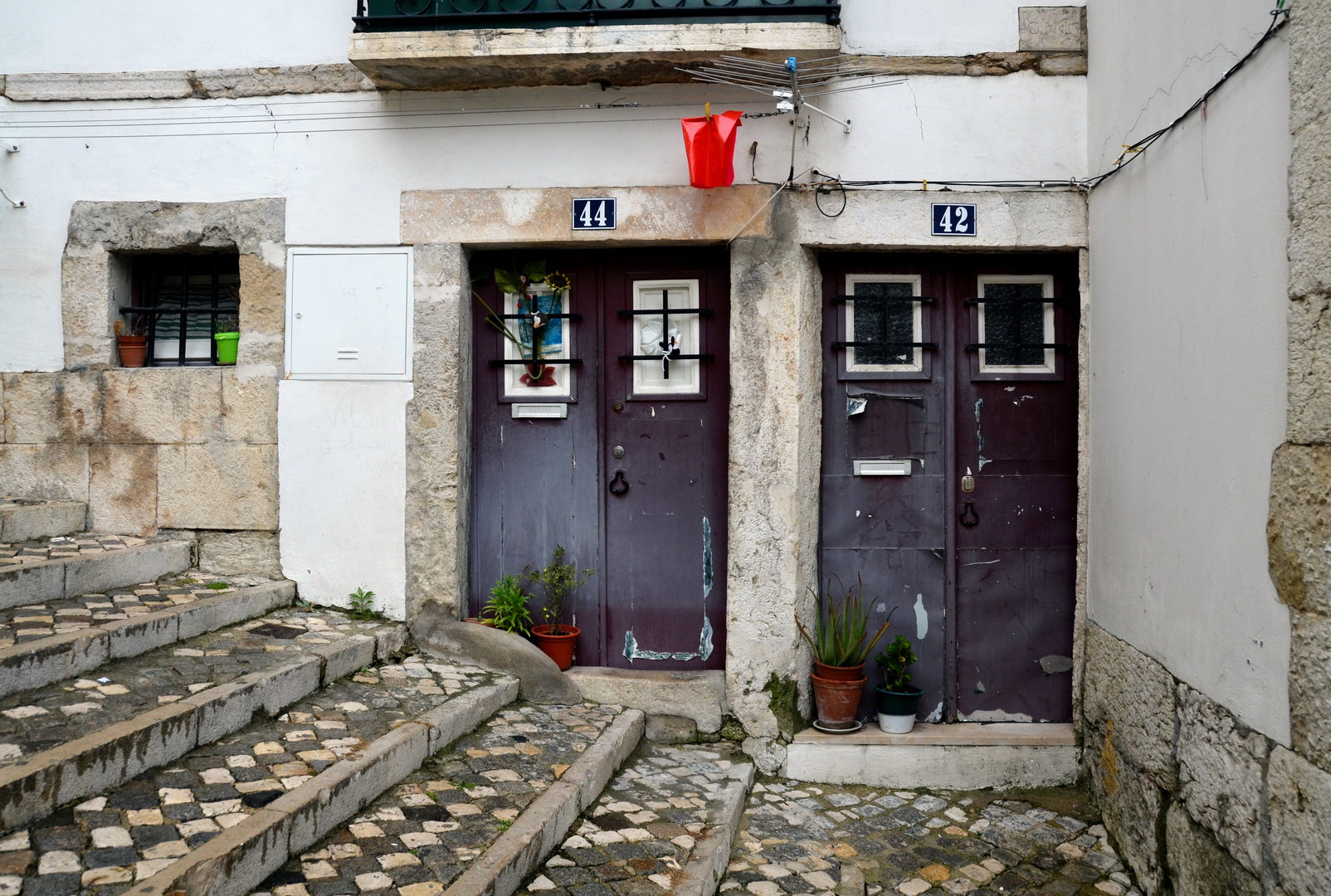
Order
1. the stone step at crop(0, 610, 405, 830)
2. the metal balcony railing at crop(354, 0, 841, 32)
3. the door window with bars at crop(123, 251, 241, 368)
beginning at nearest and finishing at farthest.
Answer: the stone step at crop(0, 610, 405, 830), the metal balcony railing at crop(354, 0, 841, 32), the door window with bars at crop(123, 251, 241, 368)

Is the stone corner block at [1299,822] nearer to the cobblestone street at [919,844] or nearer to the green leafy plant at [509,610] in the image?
the cobblestone street at [919,844]

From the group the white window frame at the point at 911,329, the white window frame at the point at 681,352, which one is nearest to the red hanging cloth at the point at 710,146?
the white window frame at the point at 681,352

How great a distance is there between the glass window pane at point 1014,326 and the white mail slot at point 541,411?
6.99ft

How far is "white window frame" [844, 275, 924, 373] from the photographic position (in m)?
4.63

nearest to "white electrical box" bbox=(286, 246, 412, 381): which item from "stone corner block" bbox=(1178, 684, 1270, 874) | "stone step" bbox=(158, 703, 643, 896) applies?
"stone step" bbox=(158, 703, 643, 896)

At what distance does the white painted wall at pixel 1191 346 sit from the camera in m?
2.76

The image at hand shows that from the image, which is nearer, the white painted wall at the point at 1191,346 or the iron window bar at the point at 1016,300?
the white painted wall at the point at 1191,346

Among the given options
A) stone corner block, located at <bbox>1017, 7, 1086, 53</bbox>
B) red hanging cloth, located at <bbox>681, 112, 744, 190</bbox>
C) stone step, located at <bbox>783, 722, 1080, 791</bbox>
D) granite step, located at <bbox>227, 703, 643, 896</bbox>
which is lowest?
stone step, located at <bbox>783, 722, 1080, 791</bbox>

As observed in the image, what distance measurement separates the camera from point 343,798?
3.04m

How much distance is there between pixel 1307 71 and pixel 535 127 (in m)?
3.18

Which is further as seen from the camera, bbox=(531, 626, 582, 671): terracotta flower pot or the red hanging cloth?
Answer: bbox=(531, 626, 582, 671): terracotta flower pot

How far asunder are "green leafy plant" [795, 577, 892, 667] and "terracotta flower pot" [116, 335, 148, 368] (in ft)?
12.0

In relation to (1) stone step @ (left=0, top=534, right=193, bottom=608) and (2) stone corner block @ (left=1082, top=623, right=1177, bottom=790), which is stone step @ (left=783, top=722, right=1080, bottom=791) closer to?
(2) stone corner block @ (left=1082, top=623, right=1177, bottom=790)

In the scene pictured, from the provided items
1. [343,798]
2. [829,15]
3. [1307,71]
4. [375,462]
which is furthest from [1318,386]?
[375,462]
